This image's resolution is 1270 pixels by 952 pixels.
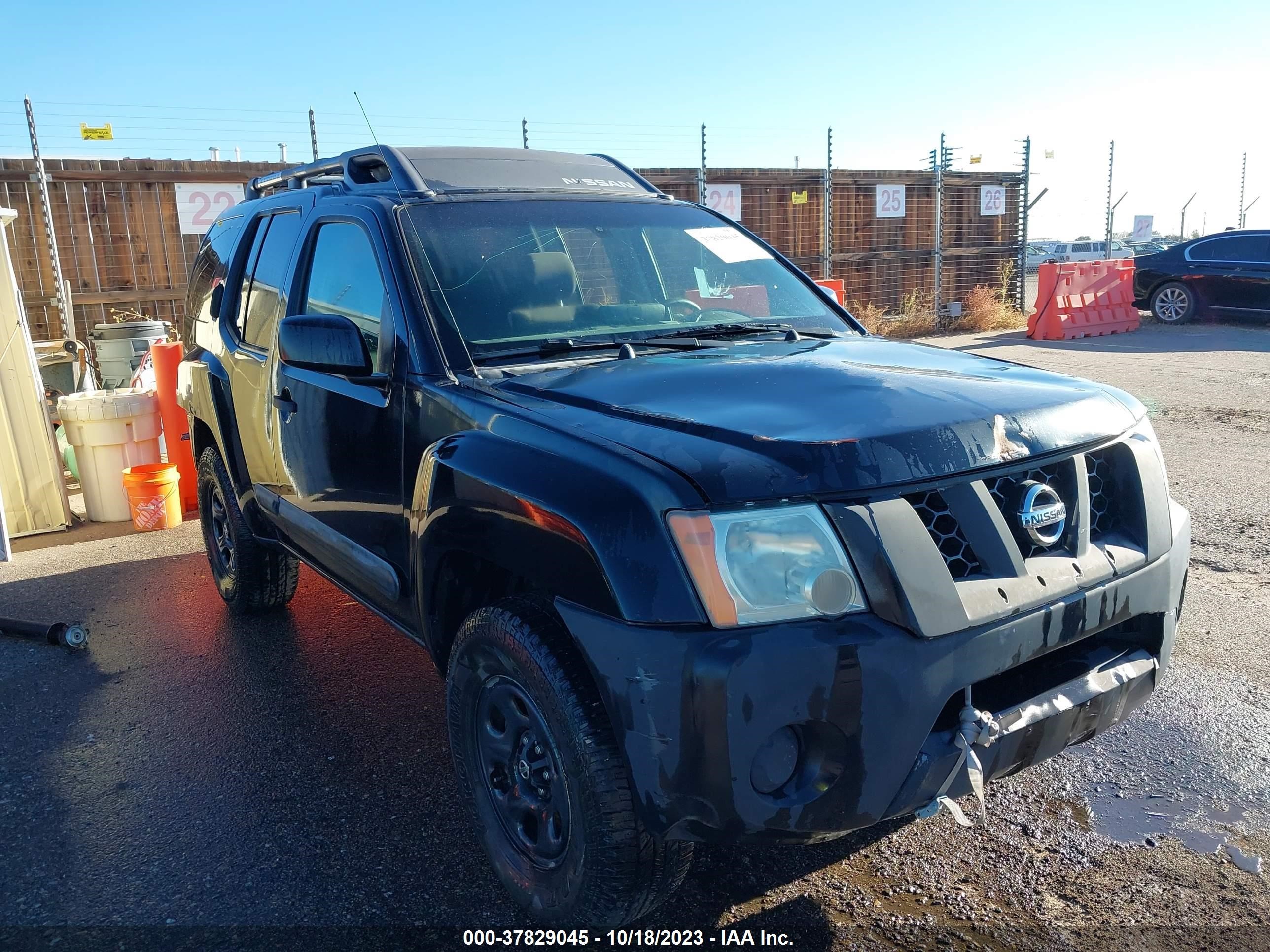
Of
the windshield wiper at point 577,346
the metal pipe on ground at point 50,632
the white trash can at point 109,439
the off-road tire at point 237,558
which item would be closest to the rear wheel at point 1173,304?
the white trash can at point 109,439

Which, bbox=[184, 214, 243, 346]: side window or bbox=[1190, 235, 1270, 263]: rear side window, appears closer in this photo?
bbox=[184, 214, 243, 346]: side window

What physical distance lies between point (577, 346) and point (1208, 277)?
15.8 meters

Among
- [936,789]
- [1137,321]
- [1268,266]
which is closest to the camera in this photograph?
[936,789]

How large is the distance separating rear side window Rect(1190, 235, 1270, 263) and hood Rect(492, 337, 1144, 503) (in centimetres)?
1506

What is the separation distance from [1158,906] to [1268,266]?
1549cm

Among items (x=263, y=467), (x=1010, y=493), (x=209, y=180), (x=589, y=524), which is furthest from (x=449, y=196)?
(x=209, y=180)

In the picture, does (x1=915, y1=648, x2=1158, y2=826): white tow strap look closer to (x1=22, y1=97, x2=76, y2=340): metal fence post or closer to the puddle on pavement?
the puddle on pavement

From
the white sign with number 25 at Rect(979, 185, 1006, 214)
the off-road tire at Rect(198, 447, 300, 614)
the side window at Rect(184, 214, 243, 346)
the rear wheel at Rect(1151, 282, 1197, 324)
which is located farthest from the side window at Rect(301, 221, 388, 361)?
the white sign with number 25 at Rect(979, 185, 1006, 214)

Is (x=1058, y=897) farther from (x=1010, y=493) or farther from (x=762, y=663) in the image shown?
(x=762, y=663)

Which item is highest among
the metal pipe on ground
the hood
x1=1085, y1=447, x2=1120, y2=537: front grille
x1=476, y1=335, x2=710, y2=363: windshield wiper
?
x1=476, y1=335, x2=710, y2=363: windshield wiper

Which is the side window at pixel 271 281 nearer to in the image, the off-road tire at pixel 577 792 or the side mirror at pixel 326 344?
the side mirror at pixel 326 344

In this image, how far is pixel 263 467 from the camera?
Answer: 4082 millimetres

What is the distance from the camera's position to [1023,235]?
1952 centimetres

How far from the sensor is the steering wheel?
11.1 feet
